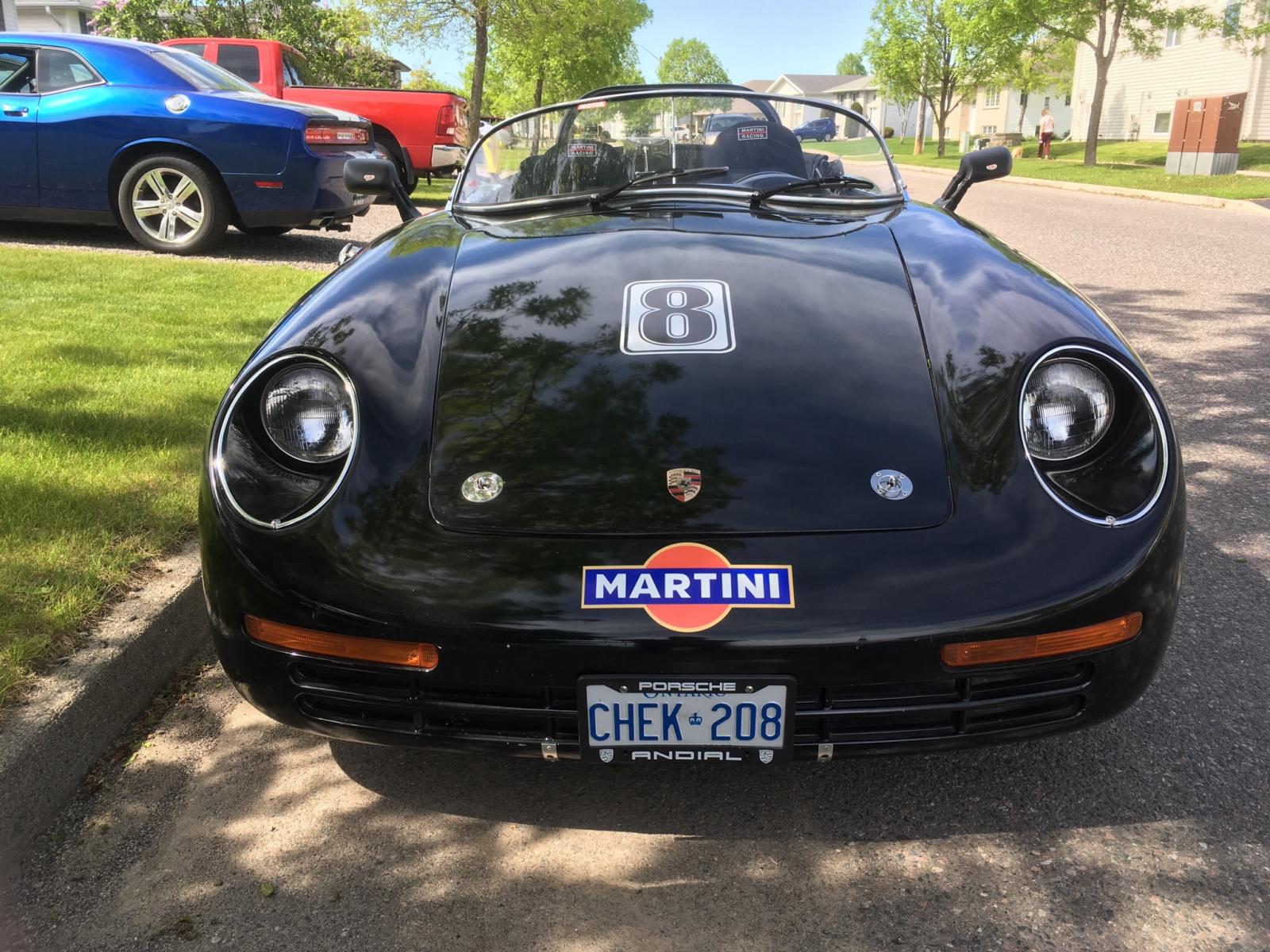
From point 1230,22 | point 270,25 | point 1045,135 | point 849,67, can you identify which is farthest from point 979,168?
point 849,67

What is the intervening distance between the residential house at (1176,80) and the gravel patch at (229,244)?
24.7 m

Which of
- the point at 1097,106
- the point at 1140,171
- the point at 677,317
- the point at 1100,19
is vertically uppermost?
the point at 1100,19

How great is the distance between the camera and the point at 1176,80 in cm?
3744

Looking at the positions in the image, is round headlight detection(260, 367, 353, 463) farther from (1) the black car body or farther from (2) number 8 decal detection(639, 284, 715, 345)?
(1) the black car body

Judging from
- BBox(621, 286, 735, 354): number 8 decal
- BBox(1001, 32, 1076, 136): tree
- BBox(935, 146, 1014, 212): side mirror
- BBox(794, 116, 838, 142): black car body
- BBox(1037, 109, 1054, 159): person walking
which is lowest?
BBox(621, 286, 735, 354): number 8 decal

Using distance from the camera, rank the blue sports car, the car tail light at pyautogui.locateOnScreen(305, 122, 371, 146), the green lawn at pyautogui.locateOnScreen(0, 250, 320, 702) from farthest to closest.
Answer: the car tail light at pyautogui.locateOnScreen(305, 122, 371, 146), the blue sports car, the green lawn at pyautogui.locateOnScreen(0, 250, 320, 702)

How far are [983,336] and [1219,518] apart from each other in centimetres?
171

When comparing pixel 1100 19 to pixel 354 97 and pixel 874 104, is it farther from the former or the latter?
pixel 874 104

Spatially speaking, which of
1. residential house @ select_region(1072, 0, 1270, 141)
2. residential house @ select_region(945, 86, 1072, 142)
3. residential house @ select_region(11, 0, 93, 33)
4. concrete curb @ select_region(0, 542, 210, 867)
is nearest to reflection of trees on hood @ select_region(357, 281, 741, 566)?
concrete curb @ select_region(0, 542, 210, 867)

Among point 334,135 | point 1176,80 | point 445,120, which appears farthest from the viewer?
point 1176,80

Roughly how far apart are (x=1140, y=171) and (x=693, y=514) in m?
25.4

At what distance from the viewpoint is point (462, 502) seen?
183 cm

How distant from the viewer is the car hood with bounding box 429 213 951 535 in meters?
1.80

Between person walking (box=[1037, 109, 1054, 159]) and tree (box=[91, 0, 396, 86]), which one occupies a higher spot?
tree (box=[91, 0, 396, 86])
